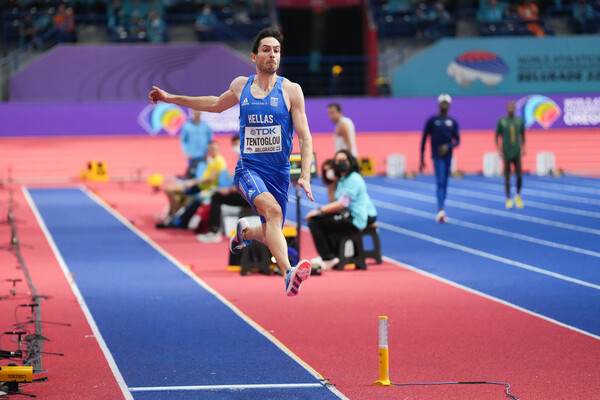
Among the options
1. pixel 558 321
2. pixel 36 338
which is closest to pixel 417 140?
pixel 558 321

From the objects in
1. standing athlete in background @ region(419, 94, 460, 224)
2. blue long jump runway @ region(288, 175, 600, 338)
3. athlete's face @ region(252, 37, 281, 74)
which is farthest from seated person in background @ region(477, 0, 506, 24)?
athlete's face @ region(252, 37, 281, 74)

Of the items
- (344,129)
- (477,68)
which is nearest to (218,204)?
(344,129)

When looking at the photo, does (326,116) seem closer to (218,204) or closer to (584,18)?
(584,18)

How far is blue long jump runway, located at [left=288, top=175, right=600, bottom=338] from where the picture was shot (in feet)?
31.5

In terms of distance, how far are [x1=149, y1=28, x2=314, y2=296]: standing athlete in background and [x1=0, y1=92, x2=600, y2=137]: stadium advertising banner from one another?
19.6 m

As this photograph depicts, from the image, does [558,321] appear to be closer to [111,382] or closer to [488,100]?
[111,382]

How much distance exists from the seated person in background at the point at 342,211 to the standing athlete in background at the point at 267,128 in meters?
4.52

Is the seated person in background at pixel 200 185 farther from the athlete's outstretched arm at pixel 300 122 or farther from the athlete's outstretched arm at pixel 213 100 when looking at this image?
the athlete's outstretched arm at pixel 300 122

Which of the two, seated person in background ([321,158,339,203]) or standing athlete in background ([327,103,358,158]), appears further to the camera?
standing athlete in background ([327,103,358,158])

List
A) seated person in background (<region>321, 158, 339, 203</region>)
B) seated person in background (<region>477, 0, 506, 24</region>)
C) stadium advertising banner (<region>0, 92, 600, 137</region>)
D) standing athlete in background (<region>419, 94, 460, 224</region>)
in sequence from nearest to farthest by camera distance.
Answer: seated person in background (<region>321, 158, 339, 203</region>) < standing athlete in background (<region>419, 94, 460, 224</region>) < stadium advertising banner (<region>0, 92, 600, 137</region>) < seated person in background (<region>477, 0, 506, 24</region>)

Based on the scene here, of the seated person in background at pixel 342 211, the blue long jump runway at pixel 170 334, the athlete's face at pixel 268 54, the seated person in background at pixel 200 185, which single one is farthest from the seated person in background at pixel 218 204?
the athlete's face at pixel 268 54

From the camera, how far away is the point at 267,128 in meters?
6.46

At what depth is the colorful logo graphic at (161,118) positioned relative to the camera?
26031 mm

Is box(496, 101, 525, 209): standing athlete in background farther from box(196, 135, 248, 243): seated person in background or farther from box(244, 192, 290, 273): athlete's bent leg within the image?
box(244, 192, 290, 273): athlete's bent leg
